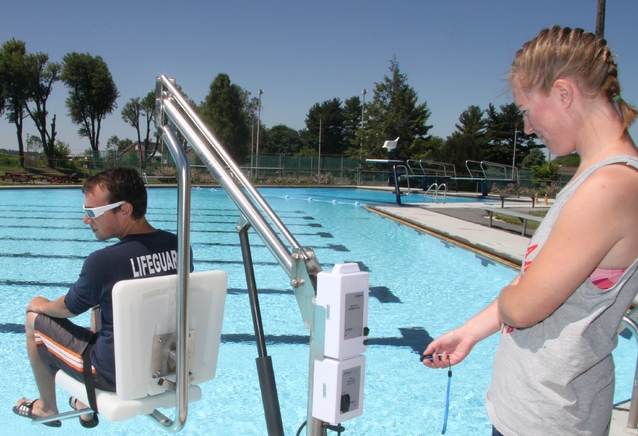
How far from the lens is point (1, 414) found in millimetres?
3607

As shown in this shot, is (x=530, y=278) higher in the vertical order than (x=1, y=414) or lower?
higher

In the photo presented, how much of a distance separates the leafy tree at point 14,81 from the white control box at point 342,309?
1769 inches

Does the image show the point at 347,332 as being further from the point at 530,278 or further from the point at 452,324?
the point at 452,324

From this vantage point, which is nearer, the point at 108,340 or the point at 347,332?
the point at 347,332

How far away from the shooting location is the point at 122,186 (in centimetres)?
255

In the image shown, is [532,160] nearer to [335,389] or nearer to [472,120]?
[472,120]

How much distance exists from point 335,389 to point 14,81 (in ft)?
149

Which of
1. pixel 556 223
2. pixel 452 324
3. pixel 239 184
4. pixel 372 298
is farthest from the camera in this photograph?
pixel 372 298

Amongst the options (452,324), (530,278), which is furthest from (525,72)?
(452,324)

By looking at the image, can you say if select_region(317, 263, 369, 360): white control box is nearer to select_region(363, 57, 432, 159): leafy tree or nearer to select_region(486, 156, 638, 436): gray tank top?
select_region(486, 156, 638, 436): gray tank top

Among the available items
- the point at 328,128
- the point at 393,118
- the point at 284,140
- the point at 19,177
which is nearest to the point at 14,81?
the point at 19,177

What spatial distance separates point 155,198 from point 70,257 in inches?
454

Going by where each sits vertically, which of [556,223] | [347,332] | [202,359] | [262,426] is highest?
[556,223]

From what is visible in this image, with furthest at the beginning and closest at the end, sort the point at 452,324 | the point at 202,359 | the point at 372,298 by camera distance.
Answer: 1. the point at 372,298
2. the point at 452,324
3. the point at 202,359
